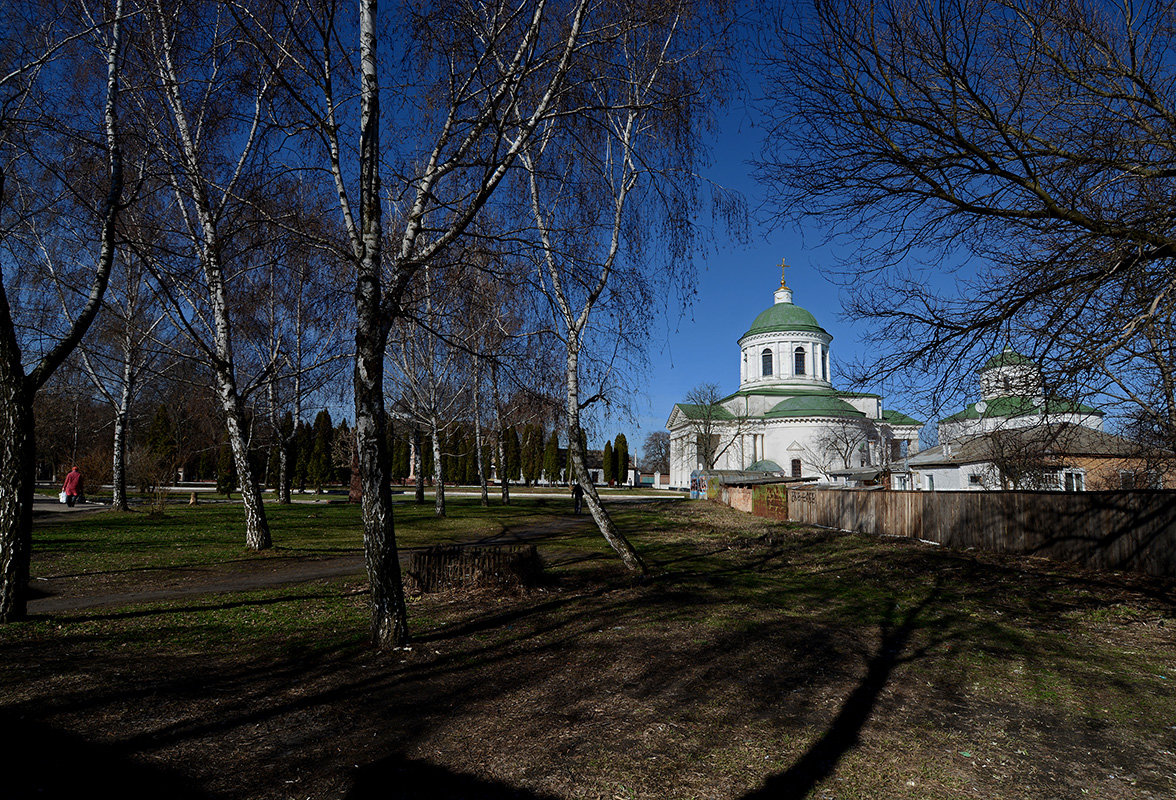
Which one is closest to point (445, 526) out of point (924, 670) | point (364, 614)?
point (364, 614)

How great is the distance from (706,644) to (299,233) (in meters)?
5.76

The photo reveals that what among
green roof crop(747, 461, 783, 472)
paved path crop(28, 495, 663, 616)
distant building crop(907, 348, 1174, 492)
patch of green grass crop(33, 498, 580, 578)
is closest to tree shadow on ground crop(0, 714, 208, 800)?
paved path crop(28, 495, 663, 616)

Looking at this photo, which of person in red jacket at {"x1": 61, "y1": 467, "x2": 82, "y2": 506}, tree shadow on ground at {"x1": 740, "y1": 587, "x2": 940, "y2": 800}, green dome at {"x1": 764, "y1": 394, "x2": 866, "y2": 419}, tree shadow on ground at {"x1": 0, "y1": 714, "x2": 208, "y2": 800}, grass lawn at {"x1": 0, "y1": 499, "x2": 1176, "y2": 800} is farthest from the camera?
green dome at {"x1": 764, "y1": 394, "x2": 866, "y2": 419}

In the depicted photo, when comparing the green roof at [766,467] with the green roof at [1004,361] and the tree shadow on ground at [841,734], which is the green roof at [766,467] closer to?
the tree shadow on ground at [841,734]

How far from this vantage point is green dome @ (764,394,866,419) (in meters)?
60.5

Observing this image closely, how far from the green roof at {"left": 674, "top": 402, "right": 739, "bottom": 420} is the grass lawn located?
157ft

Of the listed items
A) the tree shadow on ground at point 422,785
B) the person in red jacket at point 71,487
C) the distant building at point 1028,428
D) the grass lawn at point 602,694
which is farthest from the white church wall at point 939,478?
the person in red jacket at point 71,487

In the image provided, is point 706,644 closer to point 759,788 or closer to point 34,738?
point 759,788

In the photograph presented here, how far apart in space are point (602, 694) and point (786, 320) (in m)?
66.8

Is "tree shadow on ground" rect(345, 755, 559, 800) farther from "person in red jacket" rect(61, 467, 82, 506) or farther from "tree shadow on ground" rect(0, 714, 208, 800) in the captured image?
"person in red jacket" rect(61, 467, 82, 506)

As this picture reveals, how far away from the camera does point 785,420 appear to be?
202 ft

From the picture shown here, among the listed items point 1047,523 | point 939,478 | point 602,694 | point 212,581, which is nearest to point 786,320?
point 939,478

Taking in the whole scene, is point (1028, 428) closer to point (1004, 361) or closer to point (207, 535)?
point (1004, 361)

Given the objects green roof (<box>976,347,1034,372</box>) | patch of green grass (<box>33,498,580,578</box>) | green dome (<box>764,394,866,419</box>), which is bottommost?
patch of green grass (<box>33,498,580,578</box>)
